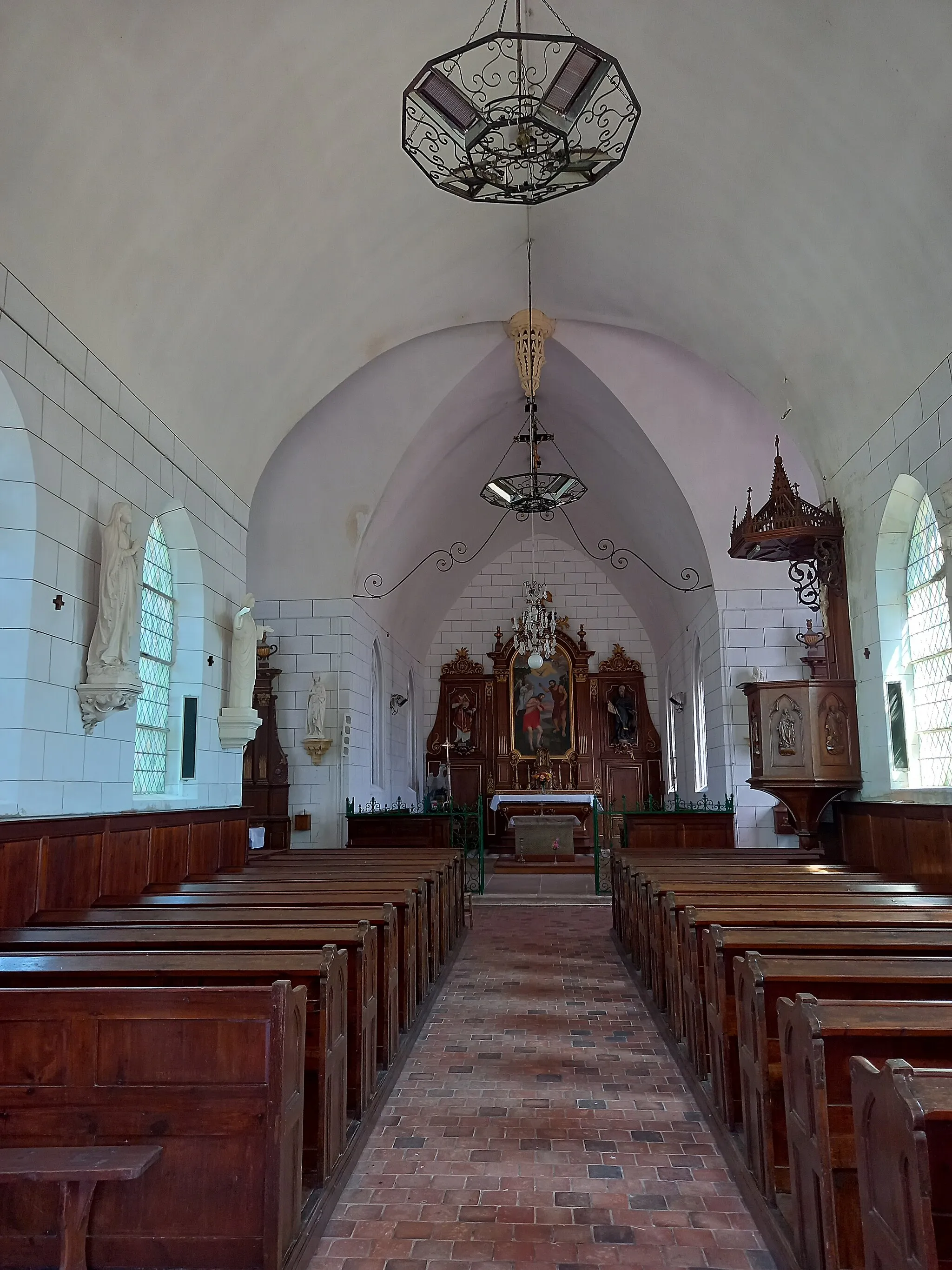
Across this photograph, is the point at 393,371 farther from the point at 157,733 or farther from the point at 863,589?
the point at 863,589

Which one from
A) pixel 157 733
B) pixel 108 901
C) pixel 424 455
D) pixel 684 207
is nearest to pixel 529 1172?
pixel 108 901

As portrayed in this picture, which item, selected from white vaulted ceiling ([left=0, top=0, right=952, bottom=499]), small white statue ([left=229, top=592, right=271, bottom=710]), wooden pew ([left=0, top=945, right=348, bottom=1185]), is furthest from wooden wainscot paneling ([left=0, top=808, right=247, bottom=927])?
white vaulted ceiling ([left=0, top=0, right=952, bottom=499])

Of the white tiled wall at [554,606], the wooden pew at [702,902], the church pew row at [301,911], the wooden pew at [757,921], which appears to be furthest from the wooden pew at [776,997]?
the white tiled wall at [554,606]

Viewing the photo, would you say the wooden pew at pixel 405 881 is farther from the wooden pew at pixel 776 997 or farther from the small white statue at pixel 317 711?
the small white statue at pixel 317 711

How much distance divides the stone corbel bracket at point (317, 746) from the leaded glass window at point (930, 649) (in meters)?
7.70

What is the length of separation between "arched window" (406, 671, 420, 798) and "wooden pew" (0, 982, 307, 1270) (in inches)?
567

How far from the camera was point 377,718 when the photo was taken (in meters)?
14.9

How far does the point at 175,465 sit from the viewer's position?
786cm

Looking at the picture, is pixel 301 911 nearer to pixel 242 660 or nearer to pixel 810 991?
pixel 810 991

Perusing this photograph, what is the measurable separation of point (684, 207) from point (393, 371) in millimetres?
4481

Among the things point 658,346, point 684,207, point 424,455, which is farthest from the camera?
point 424,455

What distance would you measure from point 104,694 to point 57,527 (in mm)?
1112

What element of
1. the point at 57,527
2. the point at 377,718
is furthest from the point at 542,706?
the point at 57,527

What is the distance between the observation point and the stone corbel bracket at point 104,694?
595 centimetres
